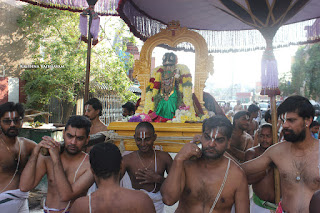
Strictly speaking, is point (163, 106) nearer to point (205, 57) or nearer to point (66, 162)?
point (205, 57)

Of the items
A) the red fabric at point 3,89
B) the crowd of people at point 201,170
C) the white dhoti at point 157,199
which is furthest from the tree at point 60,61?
the white dhoti at point 157,199

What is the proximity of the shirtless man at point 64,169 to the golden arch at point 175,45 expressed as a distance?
2230 millimetres

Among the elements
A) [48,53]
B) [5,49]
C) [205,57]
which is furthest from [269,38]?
[5,49]

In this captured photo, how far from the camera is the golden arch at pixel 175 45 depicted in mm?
4961

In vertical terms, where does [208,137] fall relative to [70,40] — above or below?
below

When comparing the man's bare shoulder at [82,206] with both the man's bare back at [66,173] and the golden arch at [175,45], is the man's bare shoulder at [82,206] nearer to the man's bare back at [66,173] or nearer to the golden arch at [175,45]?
the man's bare back at [66,173]

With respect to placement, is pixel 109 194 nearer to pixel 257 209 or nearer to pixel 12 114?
pixel 12 114

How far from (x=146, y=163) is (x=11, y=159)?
1530mm

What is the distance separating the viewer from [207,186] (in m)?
2.62

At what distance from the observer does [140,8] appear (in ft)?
17.7

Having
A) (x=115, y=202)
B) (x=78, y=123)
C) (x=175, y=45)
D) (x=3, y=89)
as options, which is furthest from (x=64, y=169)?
(x=3, y=89)

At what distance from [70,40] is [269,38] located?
977cm

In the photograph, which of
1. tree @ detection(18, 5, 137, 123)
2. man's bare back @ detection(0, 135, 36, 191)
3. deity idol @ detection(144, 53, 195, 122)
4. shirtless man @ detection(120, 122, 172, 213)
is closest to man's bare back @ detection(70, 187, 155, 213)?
shirtless man @ detection(120, 122, 172, 213)

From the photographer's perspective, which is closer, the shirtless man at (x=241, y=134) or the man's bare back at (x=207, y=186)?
the man's bare back at (x=207, y=186)
